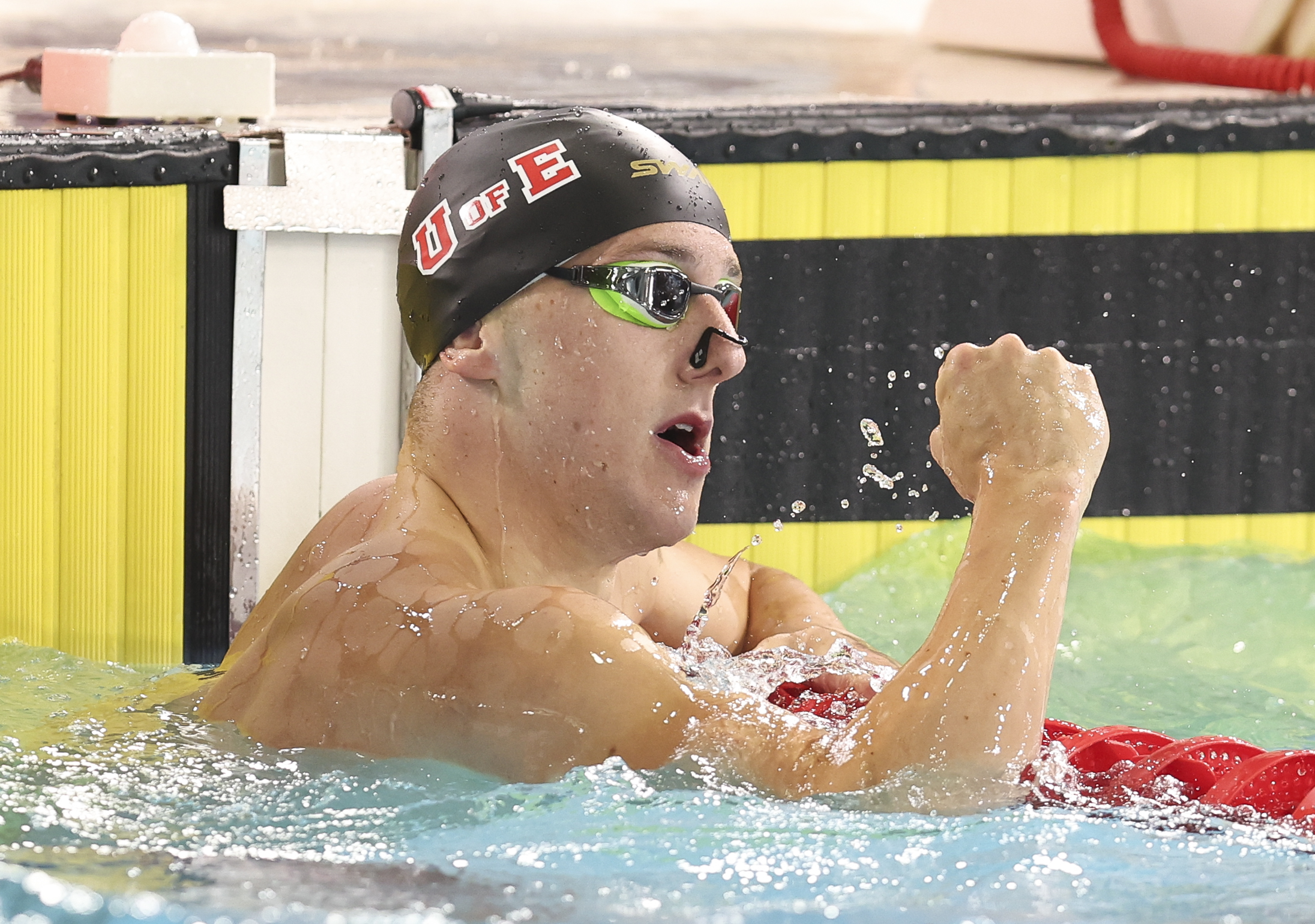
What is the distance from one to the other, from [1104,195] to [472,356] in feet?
5.91

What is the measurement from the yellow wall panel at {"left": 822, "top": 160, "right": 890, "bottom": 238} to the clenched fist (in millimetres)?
1556

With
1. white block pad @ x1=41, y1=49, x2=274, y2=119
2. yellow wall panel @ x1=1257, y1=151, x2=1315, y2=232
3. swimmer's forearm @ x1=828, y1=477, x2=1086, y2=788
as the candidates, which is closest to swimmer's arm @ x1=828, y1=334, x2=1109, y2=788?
swimmer's forearm @ x1=828, y1=477, x2=1086, y2=788

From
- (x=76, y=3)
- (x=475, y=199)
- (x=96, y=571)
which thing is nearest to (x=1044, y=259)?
(x=475, y=199)

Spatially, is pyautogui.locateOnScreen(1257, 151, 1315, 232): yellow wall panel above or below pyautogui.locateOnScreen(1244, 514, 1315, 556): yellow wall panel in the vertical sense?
above

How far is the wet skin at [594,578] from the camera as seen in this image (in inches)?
67.4

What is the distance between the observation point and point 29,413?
313cm

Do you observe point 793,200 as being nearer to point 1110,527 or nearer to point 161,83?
point 1110,527

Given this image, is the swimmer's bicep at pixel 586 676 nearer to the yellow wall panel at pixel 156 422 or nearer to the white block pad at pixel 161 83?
the yellow wall panel at pixel 156 422

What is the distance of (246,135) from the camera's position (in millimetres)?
3223

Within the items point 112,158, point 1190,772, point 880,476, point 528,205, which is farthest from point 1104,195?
point 112,158

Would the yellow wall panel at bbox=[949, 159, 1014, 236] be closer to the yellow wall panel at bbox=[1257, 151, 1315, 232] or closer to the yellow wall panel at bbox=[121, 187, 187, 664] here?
the yellow wall panel at bbox=[1257, 151, 1315, 232]

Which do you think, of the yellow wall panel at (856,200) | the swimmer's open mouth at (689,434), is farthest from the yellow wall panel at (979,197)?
the swimmer's open mouth at (689,434)

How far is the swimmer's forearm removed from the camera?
65.2 inches

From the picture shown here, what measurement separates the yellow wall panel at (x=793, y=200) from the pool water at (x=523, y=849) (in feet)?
5.66
